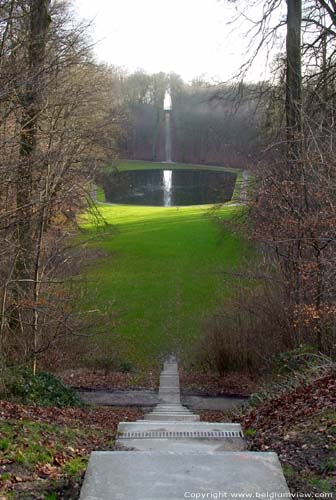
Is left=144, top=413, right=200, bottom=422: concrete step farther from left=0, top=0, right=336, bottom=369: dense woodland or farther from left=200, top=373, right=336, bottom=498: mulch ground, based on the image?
left=0, top=0, right=336, bottom=369: dense woodland

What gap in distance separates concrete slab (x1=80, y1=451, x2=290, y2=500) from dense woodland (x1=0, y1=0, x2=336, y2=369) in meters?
5.46

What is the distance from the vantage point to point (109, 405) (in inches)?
485

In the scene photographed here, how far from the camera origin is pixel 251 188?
47.0 feet

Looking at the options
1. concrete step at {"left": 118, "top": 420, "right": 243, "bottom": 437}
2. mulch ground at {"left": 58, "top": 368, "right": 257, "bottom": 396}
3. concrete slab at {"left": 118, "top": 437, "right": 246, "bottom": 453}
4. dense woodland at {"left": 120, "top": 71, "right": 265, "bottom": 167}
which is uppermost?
dense woodland at {"left": 120, "top": 71, "right": 265, "bottom": 167}

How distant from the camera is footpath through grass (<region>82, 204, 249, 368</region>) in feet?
66.9

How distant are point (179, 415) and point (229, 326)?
292 inches

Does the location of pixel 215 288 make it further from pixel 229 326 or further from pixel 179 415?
pixel 179 415

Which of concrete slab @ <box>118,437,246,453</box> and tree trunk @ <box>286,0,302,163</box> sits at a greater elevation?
tree trunk @ <box>286,0,302,163</box>

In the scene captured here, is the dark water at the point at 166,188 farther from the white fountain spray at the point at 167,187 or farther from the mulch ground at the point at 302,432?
the mulch ground at the point at 302,432

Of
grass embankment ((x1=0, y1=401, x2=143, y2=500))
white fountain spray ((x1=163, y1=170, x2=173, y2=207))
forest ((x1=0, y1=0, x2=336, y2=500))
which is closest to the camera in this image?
grass embankment ((x1=0, y1=401, x2=143, y2=500))

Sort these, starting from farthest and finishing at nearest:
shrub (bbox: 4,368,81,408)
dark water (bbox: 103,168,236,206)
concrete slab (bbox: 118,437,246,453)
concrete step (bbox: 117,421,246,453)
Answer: dark water (bbox: 103,168,236,206), shrub (bbox: 4,368,81,408), concrete step (bbox: 117,421,246,453), concrete slab (bbox: 118,437,246,453)

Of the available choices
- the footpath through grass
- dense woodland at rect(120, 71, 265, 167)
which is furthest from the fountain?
the footpath through grass

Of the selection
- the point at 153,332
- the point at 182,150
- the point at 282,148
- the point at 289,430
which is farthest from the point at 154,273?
the point at 182,150

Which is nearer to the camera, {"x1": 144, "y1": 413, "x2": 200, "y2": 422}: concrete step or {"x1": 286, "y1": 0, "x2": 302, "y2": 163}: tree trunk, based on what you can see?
{"x1": 144, "y1": 413, "x2": 200, "y2": 422}: concrete step
